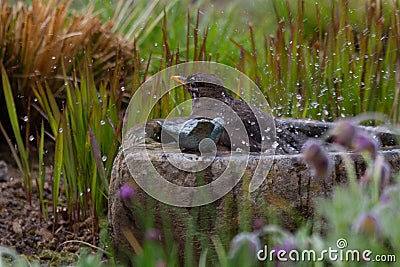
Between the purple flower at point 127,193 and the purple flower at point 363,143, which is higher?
the purple flower at point 363,143

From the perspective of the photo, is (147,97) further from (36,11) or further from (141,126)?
(36,11)

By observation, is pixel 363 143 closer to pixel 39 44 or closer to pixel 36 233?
pixel 36 233

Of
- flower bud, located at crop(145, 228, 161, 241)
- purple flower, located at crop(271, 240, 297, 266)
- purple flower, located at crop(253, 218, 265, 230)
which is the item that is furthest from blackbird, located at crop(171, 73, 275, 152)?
purple flower, located at crop(271, 240, 297, 266)

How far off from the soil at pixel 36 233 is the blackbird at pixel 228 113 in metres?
0.73

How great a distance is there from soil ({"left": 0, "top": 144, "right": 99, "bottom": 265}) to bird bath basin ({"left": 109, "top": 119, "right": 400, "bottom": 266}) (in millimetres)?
579

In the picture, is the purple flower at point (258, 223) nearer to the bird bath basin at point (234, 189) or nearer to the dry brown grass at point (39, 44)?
the bird bath basin at point (234, 189)

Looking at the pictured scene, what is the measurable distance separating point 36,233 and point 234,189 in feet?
4.27

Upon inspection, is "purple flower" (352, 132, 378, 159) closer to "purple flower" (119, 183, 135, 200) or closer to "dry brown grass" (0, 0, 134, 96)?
"purple flower" (119, 183, 135, 200)

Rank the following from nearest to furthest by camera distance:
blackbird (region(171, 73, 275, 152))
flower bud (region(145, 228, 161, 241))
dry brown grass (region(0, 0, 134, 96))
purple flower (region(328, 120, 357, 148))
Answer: purple flower (region(328, 120, 357, 148)) → flower bud (region(145, 228, 161, 241)) → blackbird (region(171, 73, 275, 152)) → dry brown grass (region(0, 0, 134, 96))

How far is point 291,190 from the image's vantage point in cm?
231

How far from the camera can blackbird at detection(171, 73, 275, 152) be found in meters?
2.54

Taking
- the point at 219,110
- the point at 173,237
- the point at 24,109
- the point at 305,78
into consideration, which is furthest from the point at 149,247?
the point at 24,109

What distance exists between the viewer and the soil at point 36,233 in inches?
119

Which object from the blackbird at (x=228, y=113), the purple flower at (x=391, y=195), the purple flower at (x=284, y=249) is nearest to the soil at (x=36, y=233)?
the blackbird at (x=228, y=113)
